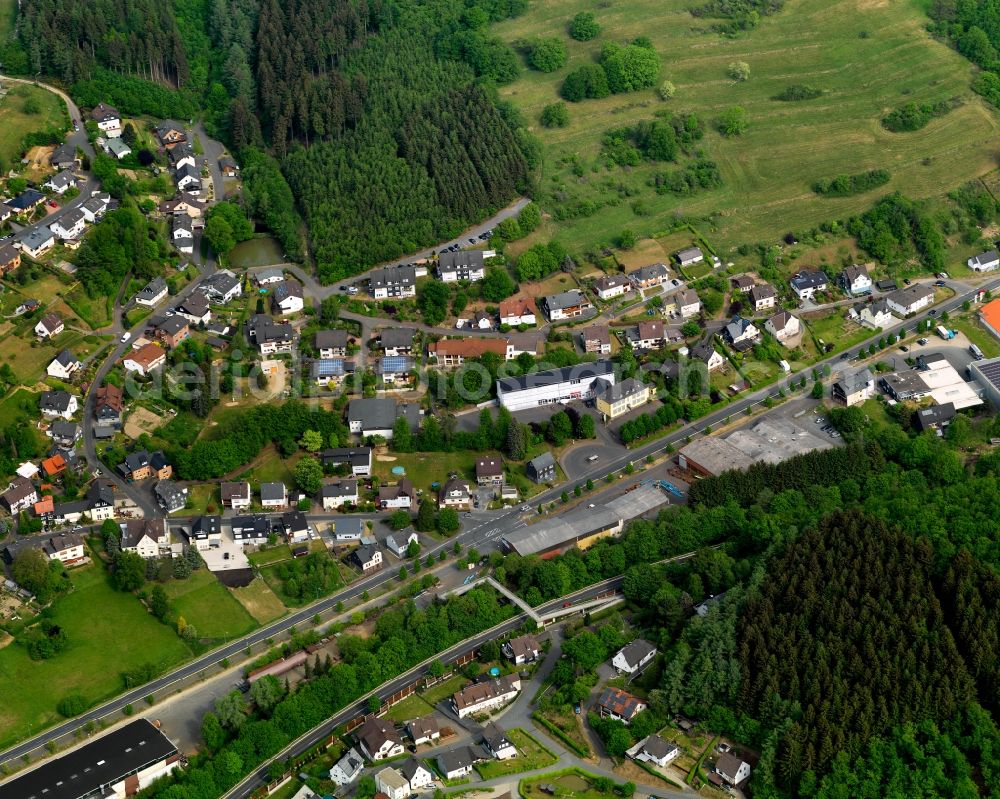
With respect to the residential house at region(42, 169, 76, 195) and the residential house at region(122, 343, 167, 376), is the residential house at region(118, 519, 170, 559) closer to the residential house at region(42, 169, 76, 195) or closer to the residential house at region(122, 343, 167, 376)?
the residential house at region(122, 343, 167, 376)

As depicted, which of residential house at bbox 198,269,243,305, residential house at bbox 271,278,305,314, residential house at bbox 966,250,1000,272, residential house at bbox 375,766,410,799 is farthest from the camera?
residential house at bbox 966,250,1000,272

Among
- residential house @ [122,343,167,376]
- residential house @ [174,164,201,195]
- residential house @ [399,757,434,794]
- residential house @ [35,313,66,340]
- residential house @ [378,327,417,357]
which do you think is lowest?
A: residential house @ [399,757,434,794]

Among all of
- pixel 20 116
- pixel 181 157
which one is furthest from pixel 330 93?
pixel 20 116

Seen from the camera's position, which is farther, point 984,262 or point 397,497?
point 984,262

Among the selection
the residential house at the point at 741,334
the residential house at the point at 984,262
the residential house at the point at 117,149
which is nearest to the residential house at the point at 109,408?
the residential house at the point at 117,149

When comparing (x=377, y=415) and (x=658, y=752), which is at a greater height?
(x=377, y=415)

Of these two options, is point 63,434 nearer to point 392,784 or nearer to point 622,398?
point 392,784

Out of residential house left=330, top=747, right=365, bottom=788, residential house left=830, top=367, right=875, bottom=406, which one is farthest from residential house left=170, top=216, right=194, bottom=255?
residential house left=330, top=747, right=365, bottom=788
